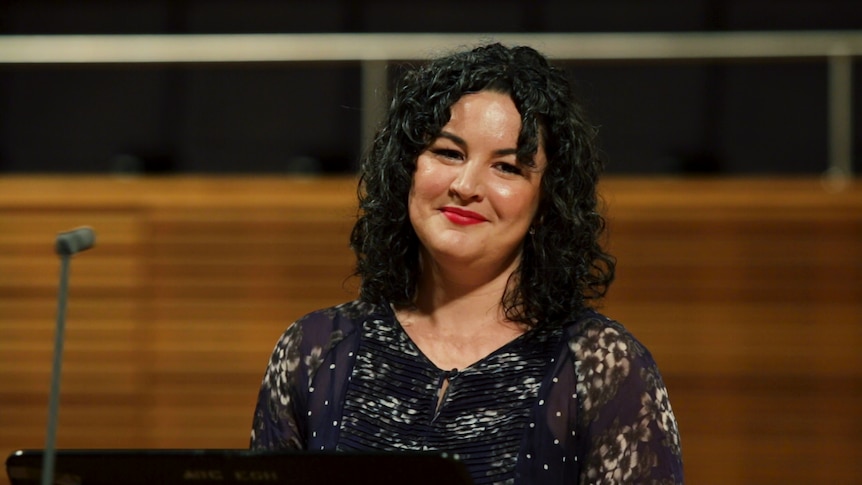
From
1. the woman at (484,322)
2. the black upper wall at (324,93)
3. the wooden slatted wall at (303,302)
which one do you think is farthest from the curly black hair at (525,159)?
the black upper wall at (324,93)

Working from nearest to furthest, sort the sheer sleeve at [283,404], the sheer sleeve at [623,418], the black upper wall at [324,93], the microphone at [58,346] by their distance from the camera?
1. the microphone at [58,346]
2. the sheer sleeve at [623,418]
3. the sheer sleeve at [283,404]
4. the black upper wall at [324,93]

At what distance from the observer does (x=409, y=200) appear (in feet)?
4.55

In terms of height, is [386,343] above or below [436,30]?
below

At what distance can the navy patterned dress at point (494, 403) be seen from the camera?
4.13ft

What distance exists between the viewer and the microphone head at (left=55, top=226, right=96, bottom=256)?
94 cm

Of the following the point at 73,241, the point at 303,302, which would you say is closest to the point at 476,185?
the point at 73,241

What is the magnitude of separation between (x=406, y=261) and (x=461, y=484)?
0.49 m

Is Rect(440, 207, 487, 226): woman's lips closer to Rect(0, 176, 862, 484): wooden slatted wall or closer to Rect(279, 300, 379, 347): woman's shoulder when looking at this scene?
Rect(279, 300, 379, 347): woman's shoulder

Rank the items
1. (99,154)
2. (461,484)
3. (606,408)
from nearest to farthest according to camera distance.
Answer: (461,484)
(606,408)
(99,154)

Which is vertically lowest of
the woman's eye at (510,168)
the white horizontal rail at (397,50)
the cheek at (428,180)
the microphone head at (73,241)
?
the microphone head at (73,241)

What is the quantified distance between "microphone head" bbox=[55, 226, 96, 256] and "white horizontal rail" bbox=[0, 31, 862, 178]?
1815 millimetres

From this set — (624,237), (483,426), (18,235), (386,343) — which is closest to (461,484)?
(483,426)

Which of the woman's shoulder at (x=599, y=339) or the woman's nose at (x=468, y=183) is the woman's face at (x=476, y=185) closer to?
the woman's nose at (x=468, y=183)

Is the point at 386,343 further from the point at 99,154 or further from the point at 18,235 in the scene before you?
the point at 99,154
